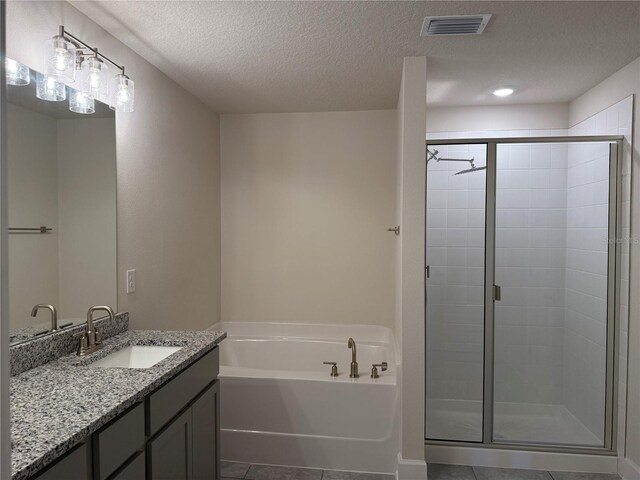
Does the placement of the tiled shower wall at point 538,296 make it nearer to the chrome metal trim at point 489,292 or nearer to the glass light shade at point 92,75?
the chrome metal trim at point 489,292

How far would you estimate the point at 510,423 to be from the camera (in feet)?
9.19

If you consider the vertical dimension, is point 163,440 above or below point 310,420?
above

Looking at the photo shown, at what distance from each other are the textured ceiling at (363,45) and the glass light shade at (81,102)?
0.37 metres

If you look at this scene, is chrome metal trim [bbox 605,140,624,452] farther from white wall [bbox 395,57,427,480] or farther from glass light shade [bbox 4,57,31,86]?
glass light shade [bbox 4,57,31,86]

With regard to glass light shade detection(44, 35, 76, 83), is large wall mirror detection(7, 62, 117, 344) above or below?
below

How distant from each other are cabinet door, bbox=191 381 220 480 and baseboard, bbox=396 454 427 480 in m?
1.04

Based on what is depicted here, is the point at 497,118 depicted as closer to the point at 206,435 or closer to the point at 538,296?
the point at 538,296

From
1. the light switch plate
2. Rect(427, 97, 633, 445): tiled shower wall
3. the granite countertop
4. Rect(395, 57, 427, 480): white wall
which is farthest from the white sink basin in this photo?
Rect(427, 97, 633, 445): tiled shower wall

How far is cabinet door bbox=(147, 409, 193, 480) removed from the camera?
1.52 metres

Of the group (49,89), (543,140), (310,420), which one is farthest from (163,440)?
(543,140)

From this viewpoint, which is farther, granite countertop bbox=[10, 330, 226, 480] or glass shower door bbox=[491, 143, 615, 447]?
glass shower door bbox=[491, 143, 615, 447]

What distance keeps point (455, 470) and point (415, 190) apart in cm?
172

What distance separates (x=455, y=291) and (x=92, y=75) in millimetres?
2347

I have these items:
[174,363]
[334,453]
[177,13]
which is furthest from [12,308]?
[334,453]
